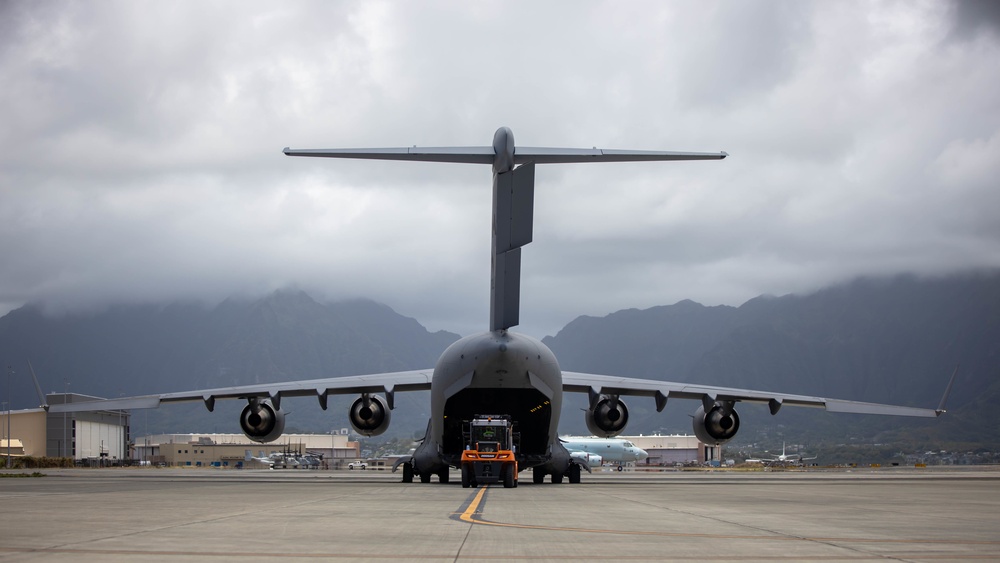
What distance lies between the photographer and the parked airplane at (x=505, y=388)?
71.7ft

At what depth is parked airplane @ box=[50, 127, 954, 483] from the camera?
21.8 m

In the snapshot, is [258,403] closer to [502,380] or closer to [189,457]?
[502,380]

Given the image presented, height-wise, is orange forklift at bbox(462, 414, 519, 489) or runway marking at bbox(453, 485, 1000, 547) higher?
runway marking at bbox(453, 485, 1000, 547)

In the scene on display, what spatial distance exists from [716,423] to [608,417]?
297 centimetres

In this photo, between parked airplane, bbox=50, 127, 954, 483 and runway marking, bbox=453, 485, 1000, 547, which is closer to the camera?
runway marking, bbox=453, 485, 1000, 547

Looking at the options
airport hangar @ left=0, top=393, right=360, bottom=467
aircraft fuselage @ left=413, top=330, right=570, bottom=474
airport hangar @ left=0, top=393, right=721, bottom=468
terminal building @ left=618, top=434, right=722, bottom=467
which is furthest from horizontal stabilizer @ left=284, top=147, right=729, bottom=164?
terminal building @ left=618, top=434, right=722, bottom=467

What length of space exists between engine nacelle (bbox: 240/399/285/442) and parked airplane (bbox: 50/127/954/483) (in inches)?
1.1

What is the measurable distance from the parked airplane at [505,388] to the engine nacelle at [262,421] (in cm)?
3

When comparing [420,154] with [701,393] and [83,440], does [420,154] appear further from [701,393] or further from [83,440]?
[83,440]

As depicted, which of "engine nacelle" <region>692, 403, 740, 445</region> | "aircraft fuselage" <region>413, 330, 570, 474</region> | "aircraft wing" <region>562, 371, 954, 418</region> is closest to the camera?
"aircraft fuselage" <region>413, 330, 570, 474</region>

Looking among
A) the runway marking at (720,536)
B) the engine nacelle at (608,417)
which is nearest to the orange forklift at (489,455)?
the engine nacelle at (608,417)

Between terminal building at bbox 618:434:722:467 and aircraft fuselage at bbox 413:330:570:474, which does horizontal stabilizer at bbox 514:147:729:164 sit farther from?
terminal building at bbox 618:434:722:467

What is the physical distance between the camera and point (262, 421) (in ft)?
97.9

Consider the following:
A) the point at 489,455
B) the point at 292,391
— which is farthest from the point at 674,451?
the point at 489,455
